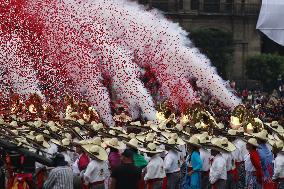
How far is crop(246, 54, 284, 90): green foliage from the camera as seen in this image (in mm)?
51281

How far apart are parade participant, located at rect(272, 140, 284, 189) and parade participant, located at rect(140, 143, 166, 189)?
2.02 m

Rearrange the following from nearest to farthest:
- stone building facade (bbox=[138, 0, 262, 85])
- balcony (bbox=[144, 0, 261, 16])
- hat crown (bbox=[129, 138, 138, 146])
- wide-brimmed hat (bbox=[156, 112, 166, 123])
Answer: hat crown (bbox=[129, 138, 138, 146])
wide-brimmed hat (bbox=[156, 112, 166, 123])
stone building facade (bbox=[138, 0, 262, 85])
balcony (bbox=[144, 0, 261, 16])

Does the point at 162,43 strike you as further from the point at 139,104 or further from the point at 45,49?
the point at 45,49

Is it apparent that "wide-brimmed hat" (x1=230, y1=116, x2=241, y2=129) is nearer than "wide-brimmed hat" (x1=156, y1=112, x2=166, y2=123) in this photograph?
Yes

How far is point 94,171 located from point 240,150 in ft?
13.9

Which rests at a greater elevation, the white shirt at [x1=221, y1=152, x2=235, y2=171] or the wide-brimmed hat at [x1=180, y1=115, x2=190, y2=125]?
the white shirt at [x1=221, y1=152, x2=235, y2=171]

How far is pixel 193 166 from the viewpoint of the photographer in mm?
17531

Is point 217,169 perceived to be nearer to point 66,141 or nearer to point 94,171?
point 94,171

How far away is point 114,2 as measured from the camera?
2670cm

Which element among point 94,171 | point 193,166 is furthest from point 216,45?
point 94,171

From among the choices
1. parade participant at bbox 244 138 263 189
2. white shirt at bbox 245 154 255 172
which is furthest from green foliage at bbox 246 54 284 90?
white shirt at bbox 245 154 255 172

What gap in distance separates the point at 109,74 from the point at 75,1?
2041mm

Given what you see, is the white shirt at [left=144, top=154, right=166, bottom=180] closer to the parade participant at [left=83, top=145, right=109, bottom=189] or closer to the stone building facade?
the parade participant at [left=83, top=145, right=109, bottom=189]

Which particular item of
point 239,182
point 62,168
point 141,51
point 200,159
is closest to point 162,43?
point 141,51
